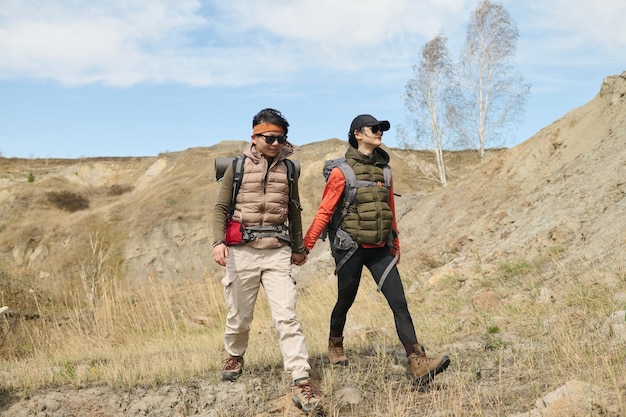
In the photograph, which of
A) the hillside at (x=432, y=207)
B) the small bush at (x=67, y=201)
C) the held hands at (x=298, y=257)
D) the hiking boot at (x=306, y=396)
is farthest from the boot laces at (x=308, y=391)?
the small bush at (x=67, y=201)

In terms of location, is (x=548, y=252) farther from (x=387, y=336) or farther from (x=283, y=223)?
(x=283, y=223)

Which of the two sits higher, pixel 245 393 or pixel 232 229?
pixel 232 229

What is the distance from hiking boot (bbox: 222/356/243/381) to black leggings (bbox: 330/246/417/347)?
94 centimetres

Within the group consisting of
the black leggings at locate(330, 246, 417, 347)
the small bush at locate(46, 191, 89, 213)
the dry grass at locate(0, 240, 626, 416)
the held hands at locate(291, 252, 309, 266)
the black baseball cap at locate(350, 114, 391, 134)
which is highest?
the small bush at locate(46, 191, 89, 213)

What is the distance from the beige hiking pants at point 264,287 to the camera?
3791 millimetres

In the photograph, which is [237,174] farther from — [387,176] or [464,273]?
[464,273]

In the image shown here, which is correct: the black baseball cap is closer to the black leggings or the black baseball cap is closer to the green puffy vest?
the green puffy vest

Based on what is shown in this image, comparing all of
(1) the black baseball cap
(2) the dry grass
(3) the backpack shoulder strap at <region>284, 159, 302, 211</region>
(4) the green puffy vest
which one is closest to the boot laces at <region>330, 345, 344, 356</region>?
(2) the dry grass

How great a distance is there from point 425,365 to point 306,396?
97 centimetres

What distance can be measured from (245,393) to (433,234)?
1053cm

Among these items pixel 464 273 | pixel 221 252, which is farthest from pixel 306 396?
pixel 464 273

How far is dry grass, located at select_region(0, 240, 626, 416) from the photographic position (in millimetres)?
3725

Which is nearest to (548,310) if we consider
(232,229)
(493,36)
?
(232,229)

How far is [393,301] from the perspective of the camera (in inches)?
162
